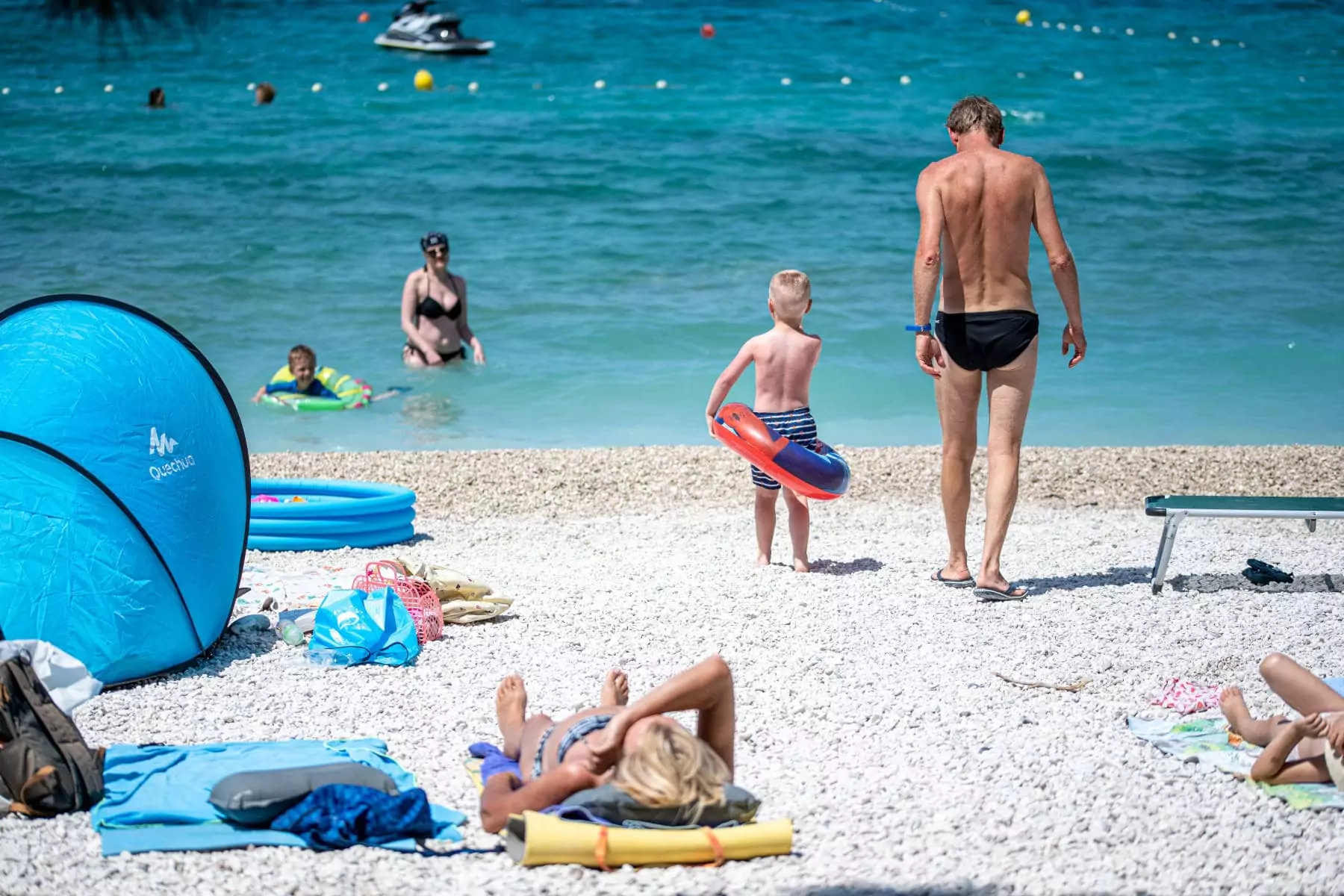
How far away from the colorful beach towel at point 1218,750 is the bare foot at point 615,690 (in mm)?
1693

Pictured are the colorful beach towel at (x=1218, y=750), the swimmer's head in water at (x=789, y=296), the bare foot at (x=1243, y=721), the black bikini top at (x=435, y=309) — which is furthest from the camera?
the black bikini top at (x=435, y=309)

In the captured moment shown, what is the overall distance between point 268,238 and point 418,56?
412 inches

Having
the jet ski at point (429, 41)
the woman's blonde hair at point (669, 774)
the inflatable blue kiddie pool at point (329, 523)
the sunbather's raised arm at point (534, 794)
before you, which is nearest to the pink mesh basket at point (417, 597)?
the inflatable blue kiddie pool at point (329, 523)

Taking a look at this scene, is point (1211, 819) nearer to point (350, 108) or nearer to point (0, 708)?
point (0, 708)

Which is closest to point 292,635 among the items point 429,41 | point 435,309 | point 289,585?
point 289,585

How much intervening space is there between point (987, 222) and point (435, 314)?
25.5ft

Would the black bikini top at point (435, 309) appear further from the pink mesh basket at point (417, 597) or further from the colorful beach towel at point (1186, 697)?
the colorful beach towel at point (1186, 697)

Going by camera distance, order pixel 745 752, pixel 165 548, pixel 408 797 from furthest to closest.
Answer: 1. pixel 165 548
2. pixel 745 752
3. pixel 408 797

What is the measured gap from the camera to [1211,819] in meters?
3.82

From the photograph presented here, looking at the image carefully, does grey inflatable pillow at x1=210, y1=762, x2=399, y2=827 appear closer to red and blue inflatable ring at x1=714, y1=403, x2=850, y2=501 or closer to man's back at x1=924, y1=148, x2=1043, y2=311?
red and blue inflatable ring at x1=714, y1=403, x2=850, y2=501

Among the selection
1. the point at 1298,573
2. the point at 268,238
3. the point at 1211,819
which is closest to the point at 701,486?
the point at 1298,573

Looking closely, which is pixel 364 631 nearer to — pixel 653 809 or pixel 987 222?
pixel 653 809

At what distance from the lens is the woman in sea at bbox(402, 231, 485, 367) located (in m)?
12.2

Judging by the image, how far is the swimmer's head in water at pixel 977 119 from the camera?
579 cm
